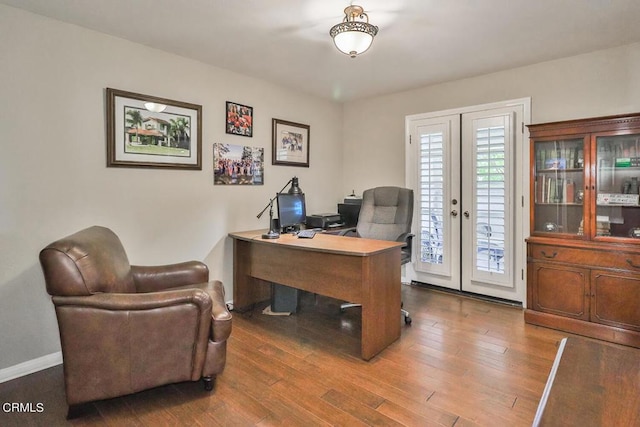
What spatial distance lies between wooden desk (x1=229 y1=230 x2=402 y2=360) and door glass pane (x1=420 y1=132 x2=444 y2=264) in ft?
4.88

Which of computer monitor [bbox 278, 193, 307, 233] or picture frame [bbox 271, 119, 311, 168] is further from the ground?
picture frame [bbox 271, 119, 311, 168]

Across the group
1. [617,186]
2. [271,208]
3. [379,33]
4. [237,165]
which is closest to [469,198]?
[617,186]

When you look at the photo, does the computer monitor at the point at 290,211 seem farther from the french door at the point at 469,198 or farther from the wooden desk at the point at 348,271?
the french door at the point at 469,198

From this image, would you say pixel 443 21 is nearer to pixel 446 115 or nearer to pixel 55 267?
pixel 446 115

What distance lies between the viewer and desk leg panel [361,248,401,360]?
2.41m

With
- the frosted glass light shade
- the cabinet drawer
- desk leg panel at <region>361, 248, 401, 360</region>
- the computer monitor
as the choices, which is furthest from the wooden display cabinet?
the computer monitor

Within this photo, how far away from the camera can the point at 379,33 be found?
2637 millimetres

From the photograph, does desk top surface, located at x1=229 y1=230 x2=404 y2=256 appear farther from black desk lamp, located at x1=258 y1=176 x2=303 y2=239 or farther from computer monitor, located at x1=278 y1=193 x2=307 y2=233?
computer monitor, located at x1=278 y1=193 x2=307 y2=233

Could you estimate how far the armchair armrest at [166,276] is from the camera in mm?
2504

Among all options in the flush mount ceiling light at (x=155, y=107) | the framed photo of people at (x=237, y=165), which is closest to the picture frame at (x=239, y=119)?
the framed photo of people at (x=237, y=165)

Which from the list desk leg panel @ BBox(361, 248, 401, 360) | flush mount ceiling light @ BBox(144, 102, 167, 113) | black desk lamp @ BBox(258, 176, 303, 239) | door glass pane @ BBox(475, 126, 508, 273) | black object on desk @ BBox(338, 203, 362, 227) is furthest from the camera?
black object on desk @ BBox(338, 203, 362, 227)

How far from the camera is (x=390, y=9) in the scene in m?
2.28

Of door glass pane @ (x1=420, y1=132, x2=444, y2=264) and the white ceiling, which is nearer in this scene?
the white ceiling

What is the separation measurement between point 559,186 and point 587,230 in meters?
0.46
